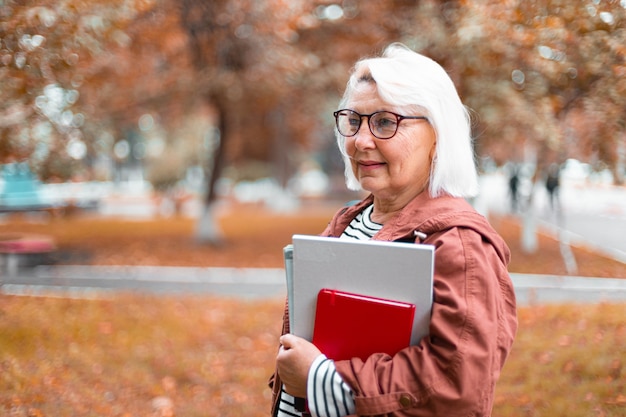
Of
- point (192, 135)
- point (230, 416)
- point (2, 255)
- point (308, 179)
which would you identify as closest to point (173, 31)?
point (2, 255)

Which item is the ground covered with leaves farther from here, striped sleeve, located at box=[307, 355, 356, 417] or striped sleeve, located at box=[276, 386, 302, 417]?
striped sleeve, located at box=[307, 355, 356, 417]

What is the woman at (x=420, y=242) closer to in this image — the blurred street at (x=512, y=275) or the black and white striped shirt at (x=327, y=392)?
the black and white striped shirt at (x=327, y=392)

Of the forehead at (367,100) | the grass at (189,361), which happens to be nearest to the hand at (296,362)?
the forehead at (367,100)

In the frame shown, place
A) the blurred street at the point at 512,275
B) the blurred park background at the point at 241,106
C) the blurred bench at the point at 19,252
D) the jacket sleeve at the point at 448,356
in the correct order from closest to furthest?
1. the jacket sleeve at the point at 448,356
2. the blurred park background at the point at 241,106
3. the blurred street at the point at 512,275
4. the blurred bench at the point at 19,252

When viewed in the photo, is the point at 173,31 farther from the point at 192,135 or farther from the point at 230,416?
the point at 192,135

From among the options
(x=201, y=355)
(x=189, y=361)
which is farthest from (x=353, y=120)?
(x=201, y=355)

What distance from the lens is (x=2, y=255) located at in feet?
28.8

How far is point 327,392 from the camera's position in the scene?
57.7 inches

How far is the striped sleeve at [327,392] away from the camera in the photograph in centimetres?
145

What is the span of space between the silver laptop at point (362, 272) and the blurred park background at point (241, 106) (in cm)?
206

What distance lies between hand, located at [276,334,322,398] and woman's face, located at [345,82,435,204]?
49 cm

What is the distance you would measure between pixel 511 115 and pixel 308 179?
1771 inches

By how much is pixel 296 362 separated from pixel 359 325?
0.19 metres

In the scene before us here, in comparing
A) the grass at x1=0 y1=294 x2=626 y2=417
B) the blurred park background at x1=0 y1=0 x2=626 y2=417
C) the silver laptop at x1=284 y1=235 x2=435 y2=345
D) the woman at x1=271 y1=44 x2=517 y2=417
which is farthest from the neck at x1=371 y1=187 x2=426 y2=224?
the grass at x1=0 y1=294 x2=626 y2=417
